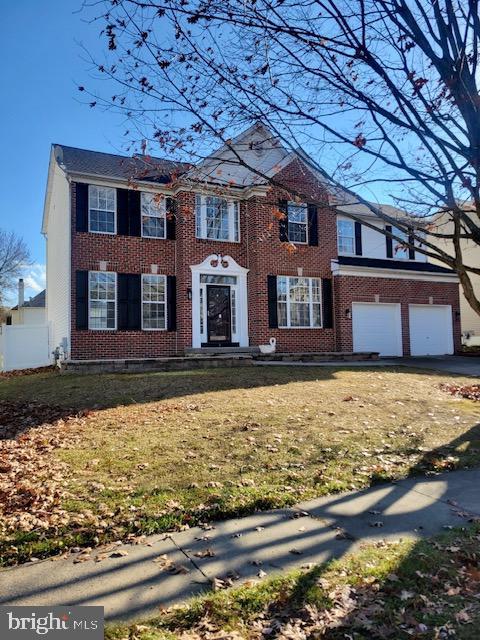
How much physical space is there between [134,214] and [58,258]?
4481 mm

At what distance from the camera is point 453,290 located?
69.7 feet

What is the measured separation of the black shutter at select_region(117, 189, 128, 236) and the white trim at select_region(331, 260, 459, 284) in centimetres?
798

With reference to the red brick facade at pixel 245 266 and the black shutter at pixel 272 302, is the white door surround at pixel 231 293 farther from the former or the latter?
the black shutter at pixel 272 302

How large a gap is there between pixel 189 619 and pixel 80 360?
1274 centimetres

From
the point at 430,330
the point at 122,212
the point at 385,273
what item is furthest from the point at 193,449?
the point at 430,330

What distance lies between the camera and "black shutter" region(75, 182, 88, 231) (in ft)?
49.9

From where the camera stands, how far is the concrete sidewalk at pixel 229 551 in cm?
305

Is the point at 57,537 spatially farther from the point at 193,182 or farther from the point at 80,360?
the point at 80,360

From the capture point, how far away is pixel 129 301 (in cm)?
1580

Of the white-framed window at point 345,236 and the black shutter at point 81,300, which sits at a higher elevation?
the white-framed window at point 345,236

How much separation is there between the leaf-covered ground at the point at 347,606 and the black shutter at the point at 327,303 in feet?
49.7

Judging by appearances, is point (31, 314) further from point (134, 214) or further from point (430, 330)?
point (430, 330)

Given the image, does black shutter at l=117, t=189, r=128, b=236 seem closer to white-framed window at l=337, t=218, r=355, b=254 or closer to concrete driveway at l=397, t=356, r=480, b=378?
white-framed window at l=337, t=218, r=355, b=254

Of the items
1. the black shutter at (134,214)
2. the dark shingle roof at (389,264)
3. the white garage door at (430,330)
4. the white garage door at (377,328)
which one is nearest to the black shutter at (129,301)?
the black shutter at (134,214)
